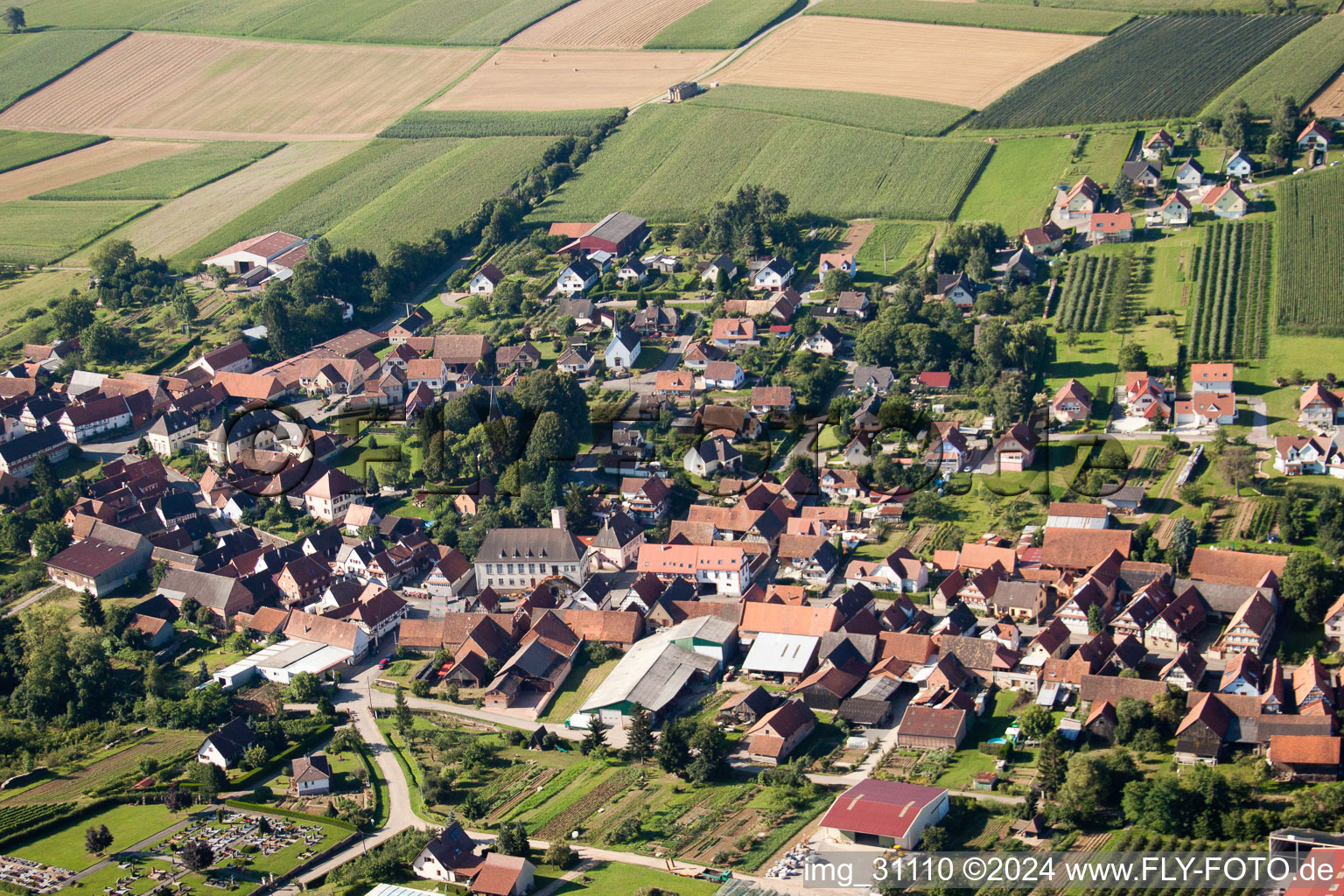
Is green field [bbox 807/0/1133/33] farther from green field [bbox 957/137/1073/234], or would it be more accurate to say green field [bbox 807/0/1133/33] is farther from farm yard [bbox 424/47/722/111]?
green field [bbox 957/137/1073/234]

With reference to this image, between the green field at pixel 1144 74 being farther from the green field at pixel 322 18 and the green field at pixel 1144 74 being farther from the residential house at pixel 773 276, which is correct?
the green field at pixel 322 18

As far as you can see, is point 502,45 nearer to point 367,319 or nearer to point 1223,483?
point 367,319

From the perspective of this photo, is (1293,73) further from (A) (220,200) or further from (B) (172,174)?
(B) (172,174)

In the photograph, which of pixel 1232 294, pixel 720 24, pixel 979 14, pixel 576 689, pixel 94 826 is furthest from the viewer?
pixel 720 24

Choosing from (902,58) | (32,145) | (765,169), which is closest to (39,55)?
(32,145)

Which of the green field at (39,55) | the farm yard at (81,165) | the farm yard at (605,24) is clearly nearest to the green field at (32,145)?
the farm yard at (81,165)

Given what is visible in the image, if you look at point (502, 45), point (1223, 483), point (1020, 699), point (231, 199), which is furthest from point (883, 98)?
point (1020, 699)

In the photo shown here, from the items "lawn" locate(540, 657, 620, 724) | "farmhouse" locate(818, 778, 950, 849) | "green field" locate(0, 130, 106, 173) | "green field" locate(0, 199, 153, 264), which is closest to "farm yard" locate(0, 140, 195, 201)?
Answer: "green field" locate(0, 130, 106, 173)
